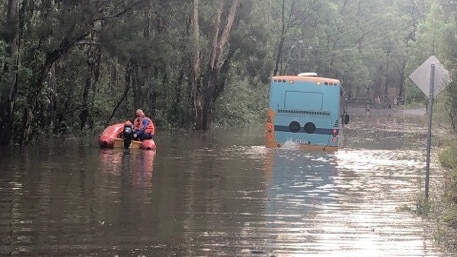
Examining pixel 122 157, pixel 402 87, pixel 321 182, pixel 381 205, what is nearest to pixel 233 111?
pixel 122 157

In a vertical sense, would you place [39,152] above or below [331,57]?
below

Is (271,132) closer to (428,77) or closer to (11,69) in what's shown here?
(11,69)

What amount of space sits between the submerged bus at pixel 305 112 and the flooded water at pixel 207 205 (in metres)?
2.81

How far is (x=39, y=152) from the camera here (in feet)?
79.8

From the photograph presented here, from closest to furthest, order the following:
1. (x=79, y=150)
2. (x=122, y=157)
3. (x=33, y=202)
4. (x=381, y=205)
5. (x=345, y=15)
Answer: (x=33, y=202)
(x=381, y=205)
(x=122, y=157)
(x=79, y=150)
(x=345, y=15)

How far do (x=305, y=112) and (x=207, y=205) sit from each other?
1402 cm

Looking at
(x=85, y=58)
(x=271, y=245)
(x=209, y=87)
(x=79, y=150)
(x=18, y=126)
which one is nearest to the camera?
(x=271, y=245)

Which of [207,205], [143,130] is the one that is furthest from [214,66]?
[207,205]

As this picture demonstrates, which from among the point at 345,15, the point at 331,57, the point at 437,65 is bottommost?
the point at 437,65

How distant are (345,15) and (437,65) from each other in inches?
3270

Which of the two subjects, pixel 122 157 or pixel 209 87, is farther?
pixel 209 87

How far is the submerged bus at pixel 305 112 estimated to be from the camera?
26.6m

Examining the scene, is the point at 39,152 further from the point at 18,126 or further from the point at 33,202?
the point at 33,202

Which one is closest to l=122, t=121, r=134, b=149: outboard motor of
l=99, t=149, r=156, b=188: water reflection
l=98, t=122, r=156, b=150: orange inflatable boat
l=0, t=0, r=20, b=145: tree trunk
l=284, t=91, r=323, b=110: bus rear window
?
l=98, t=122, r=156, b=150: orange inflatable boat
